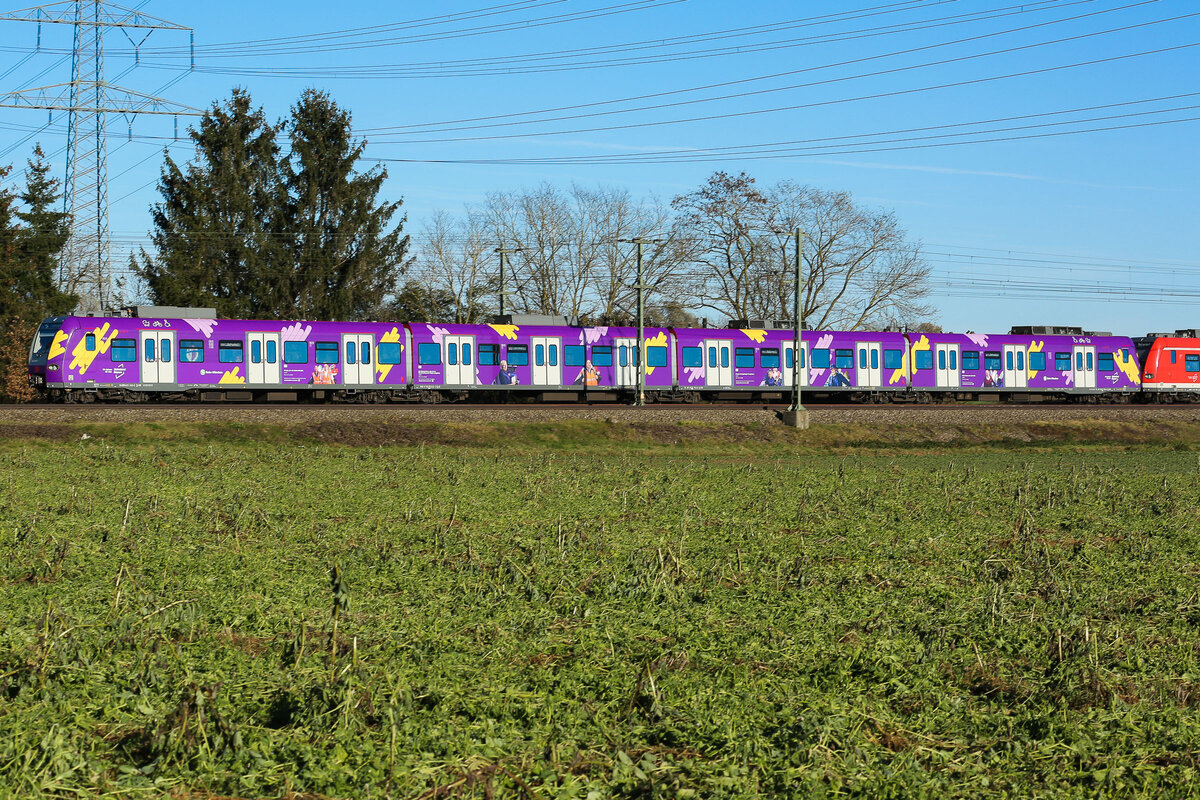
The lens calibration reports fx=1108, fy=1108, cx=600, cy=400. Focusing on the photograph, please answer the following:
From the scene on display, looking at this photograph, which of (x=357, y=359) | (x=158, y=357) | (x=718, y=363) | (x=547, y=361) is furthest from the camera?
(x=718, y=363)

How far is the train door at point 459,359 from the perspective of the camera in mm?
41906

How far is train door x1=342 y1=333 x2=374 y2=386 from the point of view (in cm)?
4038

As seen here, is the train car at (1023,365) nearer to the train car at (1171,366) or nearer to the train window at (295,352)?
the train car at (1171,366)

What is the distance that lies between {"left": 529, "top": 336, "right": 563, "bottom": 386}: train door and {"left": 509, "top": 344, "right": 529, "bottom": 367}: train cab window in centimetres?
33

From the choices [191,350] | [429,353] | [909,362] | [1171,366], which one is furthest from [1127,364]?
[191,350]

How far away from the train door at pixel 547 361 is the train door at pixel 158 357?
43.1 feet

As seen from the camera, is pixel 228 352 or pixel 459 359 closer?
pixel 228 352

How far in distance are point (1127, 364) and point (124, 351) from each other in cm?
4444

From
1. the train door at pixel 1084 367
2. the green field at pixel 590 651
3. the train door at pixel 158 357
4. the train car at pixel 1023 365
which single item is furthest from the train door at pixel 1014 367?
the green field at pixel 590 651

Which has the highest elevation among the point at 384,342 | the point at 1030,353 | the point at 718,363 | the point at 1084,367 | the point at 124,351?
the point at 384,342

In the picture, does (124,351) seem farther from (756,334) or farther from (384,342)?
(756,334)

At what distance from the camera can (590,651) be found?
22.5 feet

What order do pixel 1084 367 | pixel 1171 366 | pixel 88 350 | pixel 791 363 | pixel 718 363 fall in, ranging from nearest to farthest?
1. pixel 88 350
2. pixel 718 363
3. pixel 791 363
4. pixel 1084 367
5. pixel 1171 366

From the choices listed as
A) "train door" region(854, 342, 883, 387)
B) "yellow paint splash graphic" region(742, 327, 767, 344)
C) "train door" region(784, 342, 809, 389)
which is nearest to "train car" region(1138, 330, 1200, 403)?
"train door" region(854, 342, 883, 387)
